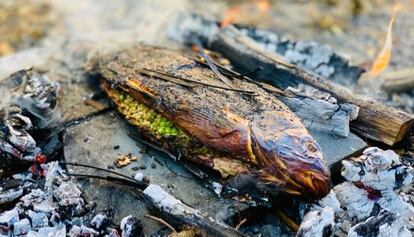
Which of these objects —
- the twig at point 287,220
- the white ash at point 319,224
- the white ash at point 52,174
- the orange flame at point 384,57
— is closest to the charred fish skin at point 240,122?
the white ash at point 319,224

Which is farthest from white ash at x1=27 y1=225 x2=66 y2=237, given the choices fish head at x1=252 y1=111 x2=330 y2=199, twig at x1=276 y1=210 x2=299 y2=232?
twig at x1=276 y1=210 x2=299 y2=232

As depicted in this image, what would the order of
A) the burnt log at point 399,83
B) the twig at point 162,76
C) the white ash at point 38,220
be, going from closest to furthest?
the white ash at point 38,220 < the twig at point 162,76 < the burnt log at point 399,83

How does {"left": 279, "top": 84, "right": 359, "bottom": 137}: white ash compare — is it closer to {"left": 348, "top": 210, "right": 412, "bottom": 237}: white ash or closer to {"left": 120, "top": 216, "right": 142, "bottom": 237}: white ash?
{"left": 348, "top": 210, "right": 412, "bottom": 237}: white ash

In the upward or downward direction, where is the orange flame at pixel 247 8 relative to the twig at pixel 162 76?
downward

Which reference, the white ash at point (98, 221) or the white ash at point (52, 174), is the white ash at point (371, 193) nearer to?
the white ash at point (98, 221)

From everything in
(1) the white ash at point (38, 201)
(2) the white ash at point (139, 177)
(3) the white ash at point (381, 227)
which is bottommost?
(1) the white ash at point (38, 201)

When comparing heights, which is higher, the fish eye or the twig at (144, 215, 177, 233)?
the fish eye

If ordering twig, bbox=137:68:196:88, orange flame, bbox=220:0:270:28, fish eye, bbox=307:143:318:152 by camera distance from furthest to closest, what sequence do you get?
orange flame, bbox=220:0:270:28
twig, bbox=137:68:196:88
fish eye, bbox=307:143:318:152
